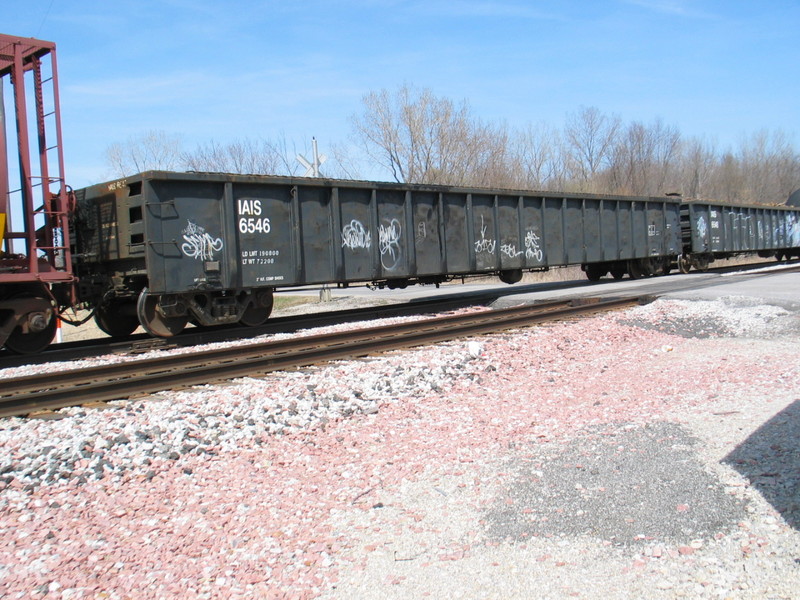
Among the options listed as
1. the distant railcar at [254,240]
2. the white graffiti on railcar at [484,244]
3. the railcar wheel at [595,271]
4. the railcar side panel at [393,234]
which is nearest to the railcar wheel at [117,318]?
A: the distant railcar at [254,240]

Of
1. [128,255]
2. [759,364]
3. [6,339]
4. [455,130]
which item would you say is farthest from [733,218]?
[6,339]

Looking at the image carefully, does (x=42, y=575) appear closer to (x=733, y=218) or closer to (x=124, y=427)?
(x=124, y=427)

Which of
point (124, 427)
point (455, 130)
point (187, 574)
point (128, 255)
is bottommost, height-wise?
point (187, 574)

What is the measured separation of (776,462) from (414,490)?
2.35m

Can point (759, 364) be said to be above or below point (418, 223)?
below

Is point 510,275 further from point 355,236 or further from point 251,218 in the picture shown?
point 251,218

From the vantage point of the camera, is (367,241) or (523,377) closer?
(523,377)

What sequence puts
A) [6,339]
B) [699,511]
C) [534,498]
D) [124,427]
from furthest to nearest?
[6,339]
[124,427]
[534,498]
[699,511]

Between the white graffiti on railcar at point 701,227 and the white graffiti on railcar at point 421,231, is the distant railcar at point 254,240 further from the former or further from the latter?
the white graffiti on railcar at point 701,227

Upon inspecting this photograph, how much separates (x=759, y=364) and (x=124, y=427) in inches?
265

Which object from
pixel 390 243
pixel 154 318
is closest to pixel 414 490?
pixel 154 318

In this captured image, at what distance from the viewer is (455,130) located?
38.4m

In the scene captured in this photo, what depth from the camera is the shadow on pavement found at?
11.9 ft

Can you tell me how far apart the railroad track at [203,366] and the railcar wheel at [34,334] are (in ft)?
8.04
